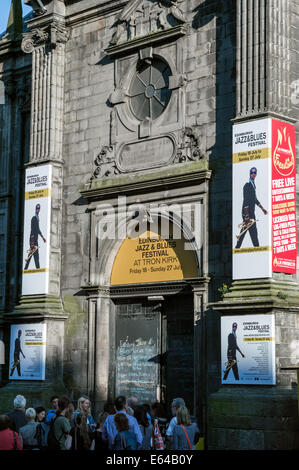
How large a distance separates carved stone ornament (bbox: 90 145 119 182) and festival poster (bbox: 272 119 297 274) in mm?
5840

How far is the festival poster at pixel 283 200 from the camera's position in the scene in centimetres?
2012

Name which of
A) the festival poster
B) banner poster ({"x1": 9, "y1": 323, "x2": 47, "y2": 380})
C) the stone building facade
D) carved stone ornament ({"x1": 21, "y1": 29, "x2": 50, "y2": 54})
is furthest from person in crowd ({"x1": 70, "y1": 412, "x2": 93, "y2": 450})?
carved stone ornament ({"x1": 21, "y1": 29, "x2": 50, "y2": 54})

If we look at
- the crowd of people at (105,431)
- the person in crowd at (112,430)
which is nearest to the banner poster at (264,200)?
the crowd of people at (105,431)

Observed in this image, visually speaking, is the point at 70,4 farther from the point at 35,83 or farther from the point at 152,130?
the point at 152,130

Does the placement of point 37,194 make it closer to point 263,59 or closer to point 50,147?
point 50,147

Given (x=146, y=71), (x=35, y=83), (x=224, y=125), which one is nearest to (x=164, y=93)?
(x=146, y=71)

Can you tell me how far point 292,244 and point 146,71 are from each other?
736 centimetres

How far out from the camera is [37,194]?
2630 centimetres

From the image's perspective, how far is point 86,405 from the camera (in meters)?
15.5

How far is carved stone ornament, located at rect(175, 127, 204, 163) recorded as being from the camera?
22.6 metres

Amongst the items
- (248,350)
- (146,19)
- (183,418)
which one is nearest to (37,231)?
(146,19)

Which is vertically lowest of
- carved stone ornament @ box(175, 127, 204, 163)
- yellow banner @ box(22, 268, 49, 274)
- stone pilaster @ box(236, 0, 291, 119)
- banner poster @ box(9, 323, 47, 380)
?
banner poster @ box(9, 323, 47, 380)

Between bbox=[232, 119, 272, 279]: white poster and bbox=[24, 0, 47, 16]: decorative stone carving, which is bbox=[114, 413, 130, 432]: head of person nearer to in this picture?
bbox=[232, 119, 272, 279]: white poster

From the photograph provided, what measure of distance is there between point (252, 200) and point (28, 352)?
8.80m
